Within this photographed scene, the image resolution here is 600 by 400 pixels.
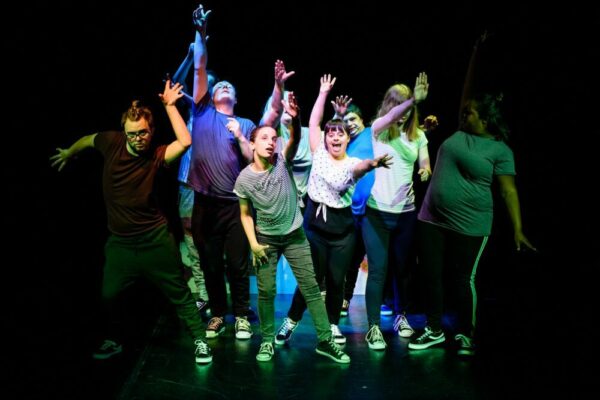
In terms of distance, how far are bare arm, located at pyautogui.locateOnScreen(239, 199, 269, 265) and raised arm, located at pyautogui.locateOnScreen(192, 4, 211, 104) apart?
827 mm

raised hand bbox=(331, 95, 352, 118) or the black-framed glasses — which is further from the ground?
raised hand bbox=(331, 95, 352, 118)

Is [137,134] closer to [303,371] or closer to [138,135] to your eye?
[138,135]

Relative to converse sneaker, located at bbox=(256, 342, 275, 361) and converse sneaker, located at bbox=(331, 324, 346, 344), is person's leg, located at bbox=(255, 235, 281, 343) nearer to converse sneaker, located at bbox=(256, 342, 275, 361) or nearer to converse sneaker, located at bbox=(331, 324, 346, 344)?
converse sneaker, located at bbox=(256, 342, 275, 361)

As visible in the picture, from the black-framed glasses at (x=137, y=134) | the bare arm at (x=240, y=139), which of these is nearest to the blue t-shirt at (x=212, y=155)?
the bare arm at (x=240, y=139)

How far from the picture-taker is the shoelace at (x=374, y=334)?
329 centimetres

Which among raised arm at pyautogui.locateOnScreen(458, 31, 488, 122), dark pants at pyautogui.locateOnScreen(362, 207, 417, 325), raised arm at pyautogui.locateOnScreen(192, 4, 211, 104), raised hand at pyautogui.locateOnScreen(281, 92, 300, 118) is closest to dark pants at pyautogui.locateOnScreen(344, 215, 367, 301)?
dark pants at pyautogui.locateOnScreen(362, 207, 417, 325)

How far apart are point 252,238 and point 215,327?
867 mm

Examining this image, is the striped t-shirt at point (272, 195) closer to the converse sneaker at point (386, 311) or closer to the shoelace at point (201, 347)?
the shoelace at point (201, 347)

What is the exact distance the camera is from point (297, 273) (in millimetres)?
3088

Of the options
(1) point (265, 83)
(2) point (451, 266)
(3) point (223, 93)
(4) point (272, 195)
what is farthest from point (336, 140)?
(1) point (265, 83)

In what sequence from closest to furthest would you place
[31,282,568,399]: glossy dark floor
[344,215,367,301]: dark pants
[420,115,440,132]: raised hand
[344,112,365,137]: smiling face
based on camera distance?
[31,282,568,399]: glossy dark floor < [344,112,365,137]: smiling face < [420,115,440,132]: raised hand < [344,215,367,301]: dark pants

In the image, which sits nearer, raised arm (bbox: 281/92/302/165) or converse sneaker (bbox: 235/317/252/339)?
raised arm (bbox: 281/92/302/165)

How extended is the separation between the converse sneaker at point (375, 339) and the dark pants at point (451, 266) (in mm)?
332

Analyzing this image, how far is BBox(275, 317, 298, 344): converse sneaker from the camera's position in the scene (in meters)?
3.35
